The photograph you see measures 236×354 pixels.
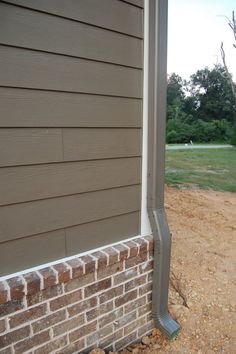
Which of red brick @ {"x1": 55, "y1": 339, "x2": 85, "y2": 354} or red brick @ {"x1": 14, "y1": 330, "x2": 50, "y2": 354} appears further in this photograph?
red brick @ {"x1": 55, "y1": 339, "x2": 85, "y2": 354}

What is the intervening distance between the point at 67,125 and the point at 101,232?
→ 2.11 ft

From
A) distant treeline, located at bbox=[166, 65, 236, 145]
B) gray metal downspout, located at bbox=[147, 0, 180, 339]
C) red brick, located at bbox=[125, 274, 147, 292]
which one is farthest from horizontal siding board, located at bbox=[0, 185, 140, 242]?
distant treeline, located at bbox=[166, 65, 236, 145]

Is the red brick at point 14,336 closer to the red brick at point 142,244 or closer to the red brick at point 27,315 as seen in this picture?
the red brick at point 27,315

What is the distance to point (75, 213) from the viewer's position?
1.50 metres

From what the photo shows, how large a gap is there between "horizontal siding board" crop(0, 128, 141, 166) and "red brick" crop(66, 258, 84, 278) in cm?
54

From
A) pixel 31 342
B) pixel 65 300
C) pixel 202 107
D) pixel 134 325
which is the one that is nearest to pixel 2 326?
pixel 31 342

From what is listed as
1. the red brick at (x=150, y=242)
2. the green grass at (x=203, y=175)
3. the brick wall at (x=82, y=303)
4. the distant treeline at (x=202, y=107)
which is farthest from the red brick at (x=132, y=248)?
the distant treeline at (x=202, y=107)

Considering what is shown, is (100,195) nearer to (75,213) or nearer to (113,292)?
(75,213)

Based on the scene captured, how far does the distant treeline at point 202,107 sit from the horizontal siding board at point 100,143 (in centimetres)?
1960

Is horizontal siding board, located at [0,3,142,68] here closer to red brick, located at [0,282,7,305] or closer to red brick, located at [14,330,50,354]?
red brick, located at [0,282,7,305]

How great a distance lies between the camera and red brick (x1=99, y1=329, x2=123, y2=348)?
1678 mm

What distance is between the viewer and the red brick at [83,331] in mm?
1545

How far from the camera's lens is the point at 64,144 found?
140cm

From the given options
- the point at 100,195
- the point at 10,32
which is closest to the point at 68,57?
the point at 10,32
